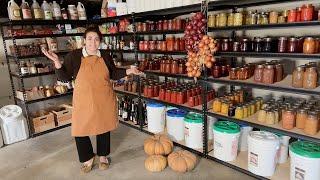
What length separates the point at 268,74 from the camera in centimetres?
229

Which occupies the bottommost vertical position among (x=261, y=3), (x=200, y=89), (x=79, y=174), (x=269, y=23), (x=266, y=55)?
(x=79, y=174)

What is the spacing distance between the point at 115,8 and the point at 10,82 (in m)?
1.92

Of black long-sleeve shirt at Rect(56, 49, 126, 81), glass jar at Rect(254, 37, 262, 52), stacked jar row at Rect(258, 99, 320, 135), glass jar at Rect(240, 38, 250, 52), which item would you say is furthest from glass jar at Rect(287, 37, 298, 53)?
black long-sleeve shirt at Rect(56, 49, 126, 81)

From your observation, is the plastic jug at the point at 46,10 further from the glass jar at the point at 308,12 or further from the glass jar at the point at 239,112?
the glass jar at the point at 308,12

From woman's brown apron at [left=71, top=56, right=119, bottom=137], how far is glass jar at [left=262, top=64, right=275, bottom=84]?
1486 mm

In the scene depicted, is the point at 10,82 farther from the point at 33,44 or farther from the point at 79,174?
the point at 79,174

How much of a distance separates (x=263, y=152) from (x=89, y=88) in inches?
66.9

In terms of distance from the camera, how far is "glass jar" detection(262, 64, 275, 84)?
2.28 meters

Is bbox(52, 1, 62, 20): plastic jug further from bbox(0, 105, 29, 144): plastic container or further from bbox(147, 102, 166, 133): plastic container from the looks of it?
bbox(147, 102, 166, 133): plastic container

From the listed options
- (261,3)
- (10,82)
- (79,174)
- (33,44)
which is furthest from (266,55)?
(10,82)

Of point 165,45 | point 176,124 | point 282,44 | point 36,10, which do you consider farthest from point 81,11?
point 282,44

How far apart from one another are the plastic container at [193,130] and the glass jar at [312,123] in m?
1.09

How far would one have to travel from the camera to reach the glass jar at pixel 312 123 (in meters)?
2.05

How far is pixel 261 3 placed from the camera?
8.64 feet
